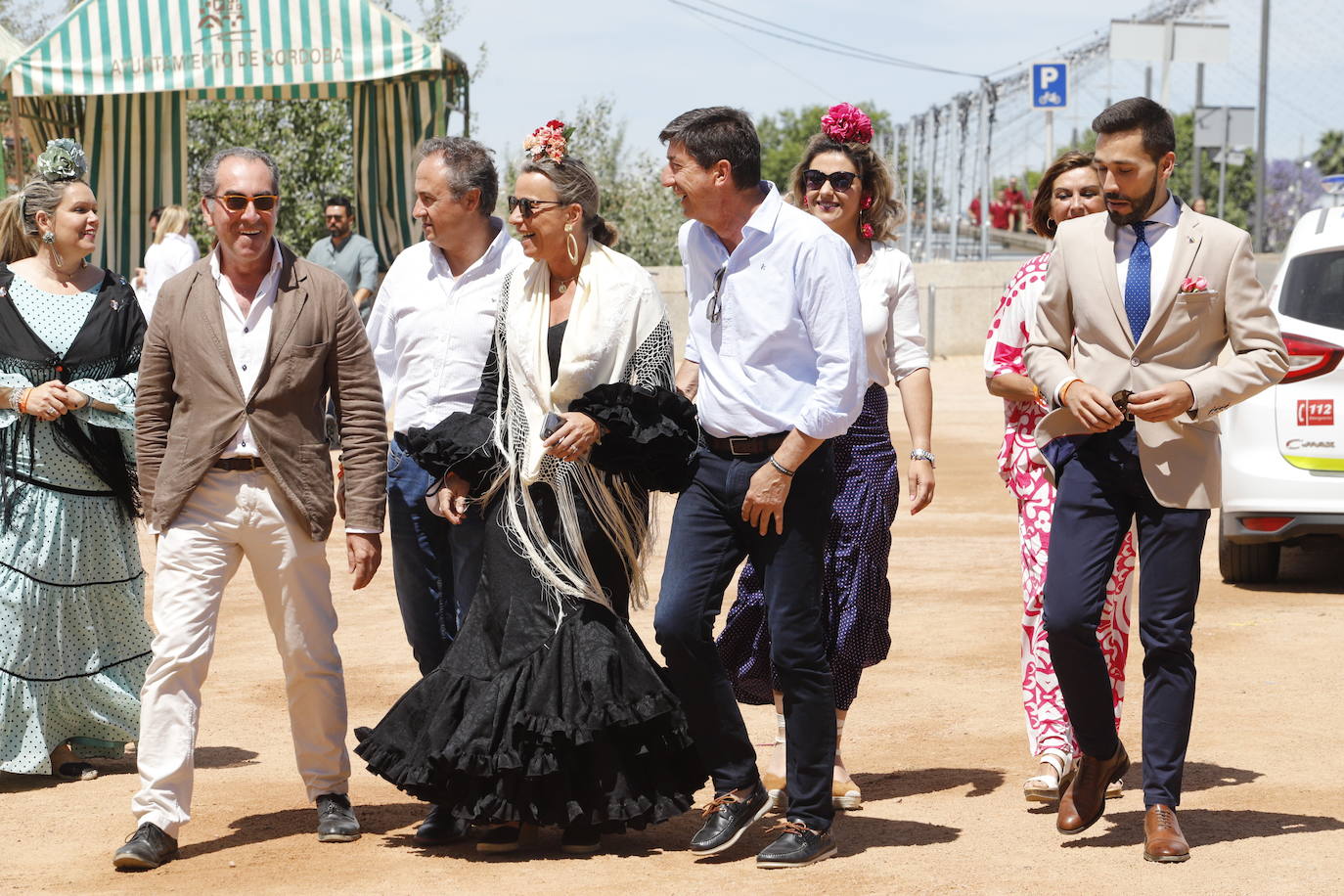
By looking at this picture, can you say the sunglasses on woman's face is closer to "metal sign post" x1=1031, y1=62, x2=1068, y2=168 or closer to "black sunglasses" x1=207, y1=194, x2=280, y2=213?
"black sunglasses" x1=207, y1=194, x2=280, y2=213

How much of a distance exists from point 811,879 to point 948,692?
8.68ft

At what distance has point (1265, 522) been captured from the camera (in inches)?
372

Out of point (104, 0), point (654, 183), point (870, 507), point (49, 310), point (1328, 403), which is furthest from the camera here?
point (654, 183)

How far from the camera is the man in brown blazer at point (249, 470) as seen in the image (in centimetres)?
522

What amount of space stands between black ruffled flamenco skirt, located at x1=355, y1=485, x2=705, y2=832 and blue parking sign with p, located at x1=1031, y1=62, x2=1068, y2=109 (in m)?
27.5

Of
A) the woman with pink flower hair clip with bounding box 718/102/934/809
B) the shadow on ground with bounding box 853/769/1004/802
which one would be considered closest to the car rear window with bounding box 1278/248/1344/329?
the woman with pink flower hair clip with bounding box 718/102/934/809

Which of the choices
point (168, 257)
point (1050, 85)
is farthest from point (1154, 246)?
point (1050, 85)

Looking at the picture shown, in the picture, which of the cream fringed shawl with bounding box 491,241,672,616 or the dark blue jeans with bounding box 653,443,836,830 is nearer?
the dark blue jeans with bounding box 653,443,836,830

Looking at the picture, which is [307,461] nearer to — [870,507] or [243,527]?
[243,527]

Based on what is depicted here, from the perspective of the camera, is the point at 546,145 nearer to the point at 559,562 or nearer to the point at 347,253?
the point at 559,562

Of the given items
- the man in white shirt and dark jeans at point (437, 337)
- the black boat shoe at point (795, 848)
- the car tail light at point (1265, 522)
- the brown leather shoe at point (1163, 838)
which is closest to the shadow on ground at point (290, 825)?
the man in white shirt and dark jeans at point (437, 337)

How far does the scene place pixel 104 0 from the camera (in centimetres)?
1530

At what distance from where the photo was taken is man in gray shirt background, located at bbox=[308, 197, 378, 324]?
14.5 metres

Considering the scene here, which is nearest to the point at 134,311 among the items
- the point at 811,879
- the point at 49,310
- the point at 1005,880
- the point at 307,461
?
the point at 49,310
